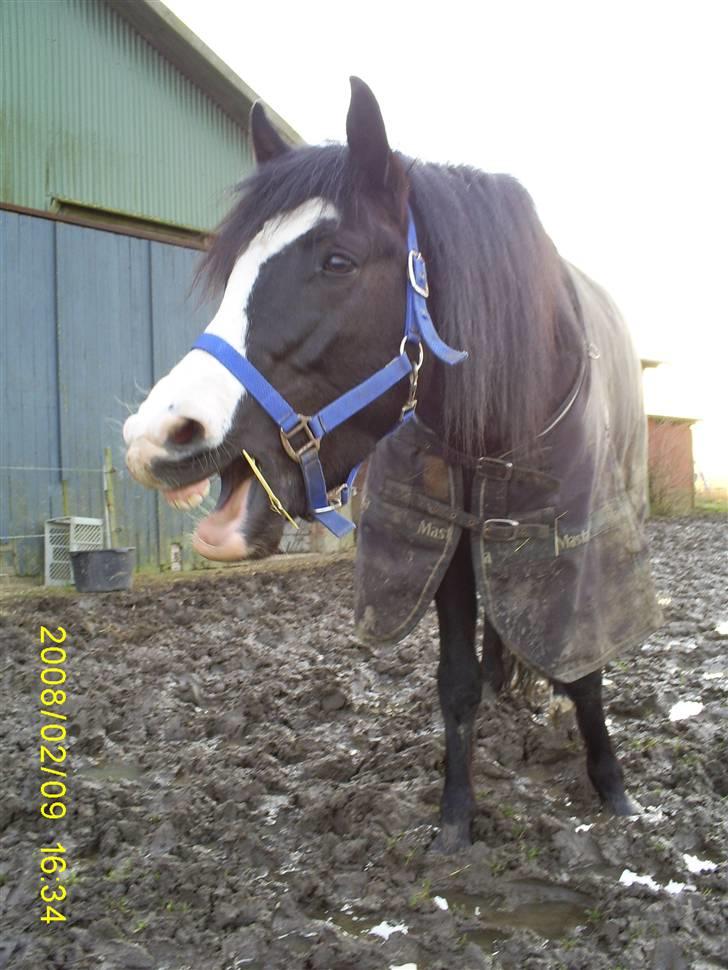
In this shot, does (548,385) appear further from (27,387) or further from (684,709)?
(27,387)

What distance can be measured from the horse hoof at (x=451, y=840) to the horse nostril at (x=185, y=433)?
1.26m

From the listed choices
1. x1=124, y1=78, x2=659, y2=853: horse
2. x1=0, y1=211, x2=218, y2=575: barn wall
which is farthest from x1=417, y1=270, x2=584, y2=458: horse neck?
x1=0, y1=211, x2=218, y2=575: barn wall

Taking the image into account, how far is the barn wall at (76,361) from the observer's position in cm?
682

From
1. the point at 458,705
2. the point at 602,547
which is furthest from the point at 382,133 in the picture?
the point at 458,705

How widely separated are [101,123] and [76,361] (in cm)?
276

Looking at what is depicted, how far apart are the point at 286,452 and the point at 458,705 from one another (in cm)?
100

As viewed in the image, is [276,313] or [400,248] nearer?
[276,313]

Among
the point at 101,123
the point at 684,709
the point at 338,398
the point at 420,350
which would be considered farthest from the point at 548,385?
the point at 101,123

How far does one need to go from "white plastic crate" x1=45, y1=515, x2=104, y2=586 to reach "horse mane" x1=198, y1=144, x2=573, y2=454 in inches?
216

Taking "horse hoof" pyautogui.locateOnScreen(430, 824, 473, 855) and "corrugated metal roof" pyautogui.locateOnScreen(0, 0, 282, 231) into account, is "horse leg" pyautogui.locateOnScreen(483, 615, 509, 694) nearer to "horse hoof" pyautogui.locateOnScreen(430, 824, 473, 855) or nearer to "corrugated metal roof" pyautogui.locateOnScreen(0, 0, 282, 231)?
"horse hoof" pyautogui.locateOnScreen(430, 824, 473, 855)

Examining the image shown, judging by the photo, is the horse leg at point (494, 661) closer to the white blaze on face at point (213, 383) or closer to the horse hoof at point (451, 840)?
the horse hoof at point (451, 840)

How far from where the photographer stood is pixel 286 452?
150 centimetres

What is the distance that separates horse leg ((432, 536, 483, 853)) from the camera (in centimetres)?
209

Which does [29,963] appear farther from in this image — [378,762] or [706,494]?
[706,494]
